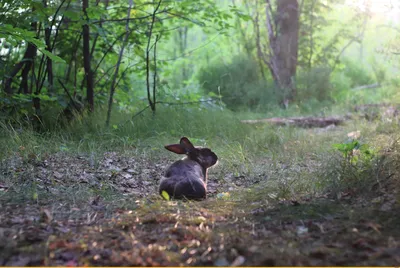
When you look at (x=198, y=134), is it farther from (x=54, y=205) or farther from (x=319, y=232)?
(x=319, y=232)

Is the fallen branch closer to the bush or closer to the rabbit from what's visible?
the bush

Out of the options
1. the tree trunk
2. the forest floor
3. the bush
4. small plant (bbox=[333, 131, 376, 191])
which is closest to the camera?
the forest floor

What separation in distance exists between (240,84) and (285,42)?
181cm

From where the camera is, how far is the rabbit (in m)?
3.85

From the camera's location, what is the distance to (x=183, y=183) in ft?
12.6

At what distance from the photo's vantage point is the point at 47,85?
7684mm

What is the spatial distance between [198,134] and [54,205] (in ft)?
13.1

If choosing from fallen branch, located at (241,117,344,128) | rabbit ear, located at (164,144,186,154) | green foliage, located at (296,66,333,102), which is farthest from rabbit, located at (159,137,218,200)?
green foliage, located at (296,66,333,102)

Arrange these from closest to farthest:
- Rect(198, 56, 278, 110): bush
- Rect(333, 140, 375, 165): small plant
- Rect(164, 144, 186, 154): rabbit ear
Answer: Rect(333, 140, 375, 165): small plant < Rect(164, 144, 186, 154): rabbit ear < Rect(198, 56, 278, 110): bush

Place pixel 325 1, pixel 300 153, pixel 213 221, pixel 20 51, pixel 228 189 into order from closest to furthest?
pixel 213 221, pixel 228 189, pixel 300 153, pixel 20 51, pixel 325 1

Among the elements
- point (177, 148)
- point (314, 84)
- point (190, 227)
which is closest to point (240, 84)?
point (314, 84)

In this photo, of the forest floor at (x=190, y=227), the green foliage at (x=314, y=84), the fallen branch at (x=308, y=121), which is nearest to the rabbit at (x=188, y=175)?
the forest floor at (x=190, y=227)

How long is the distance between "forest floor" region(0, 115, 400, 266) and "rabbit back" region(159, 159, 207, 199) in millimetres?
139

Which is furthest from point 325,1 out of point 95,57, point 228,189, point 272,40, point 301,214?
point 301,214
